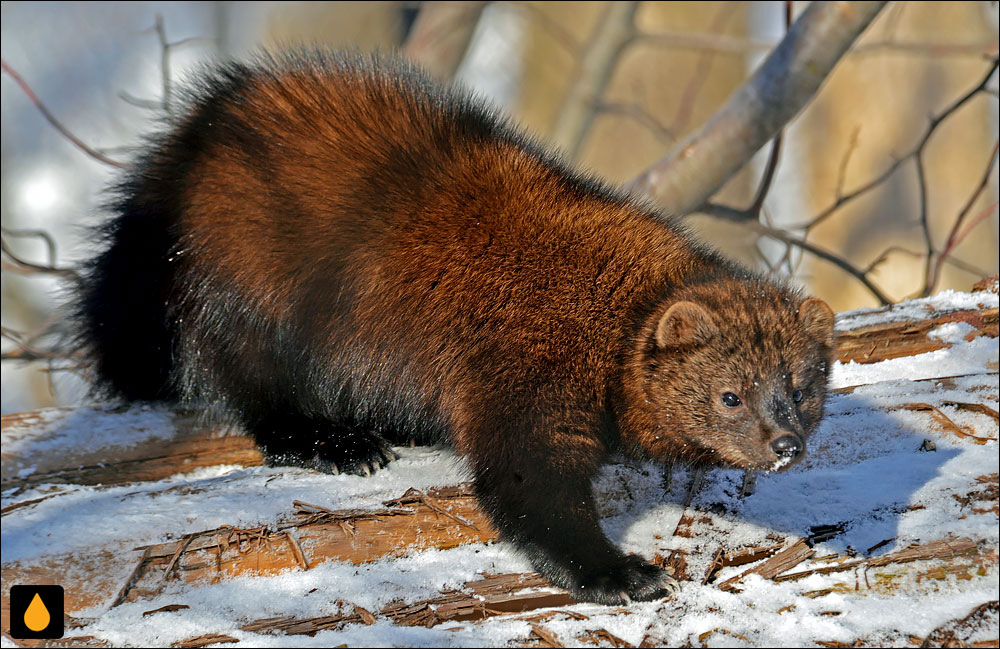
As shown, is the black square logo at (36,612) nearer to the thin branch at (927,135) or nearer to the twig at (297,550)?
the twig at (297,550)

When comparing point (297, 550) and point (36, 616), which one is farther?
point (297, 550)

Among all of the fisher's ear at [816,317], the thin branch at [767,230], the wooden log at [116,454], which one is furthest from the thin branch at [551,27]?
the fisher's ear at [816,317]

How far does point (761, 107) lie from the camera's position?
Result: 5.34 metres


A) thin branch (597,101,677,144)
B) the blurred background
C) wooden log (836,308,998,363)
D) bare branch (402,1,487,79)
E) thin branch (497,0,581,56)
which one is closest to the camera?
wooden log (836,308,998,363)

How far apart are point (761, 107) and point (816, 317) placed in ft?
9.38

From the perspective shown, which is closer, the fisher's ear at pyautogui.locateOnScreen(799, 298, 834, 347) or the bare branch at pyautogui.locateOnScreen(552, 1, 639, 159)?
the fisher's ear at pyautogui.locateOnScreen(799, 298, 834, 347)

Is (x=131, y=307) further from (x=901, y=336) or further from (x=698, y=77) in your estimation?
(x=698, y=77)

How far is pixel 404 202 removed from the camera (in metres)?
3.04

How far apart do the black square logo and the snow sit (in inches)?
2.3

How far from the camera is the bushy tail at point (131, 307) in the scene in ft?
11.0

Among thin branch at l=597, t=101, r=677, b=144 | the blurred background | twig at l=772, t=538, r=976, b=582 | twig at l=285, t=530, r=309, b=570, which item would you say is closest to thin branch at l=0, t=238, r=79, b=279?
the blurred background

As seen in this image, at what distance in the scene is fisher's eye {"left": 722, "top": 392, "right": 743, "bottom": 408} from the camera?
2.70m

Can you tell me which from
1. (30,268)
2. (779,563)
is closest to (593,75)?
(30,268)

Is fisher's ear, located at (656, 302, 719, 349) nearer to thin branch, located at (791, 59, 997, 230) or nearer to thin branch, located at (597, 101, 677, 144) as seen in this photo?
thin branch, located at (791, 59, 997, 230)
